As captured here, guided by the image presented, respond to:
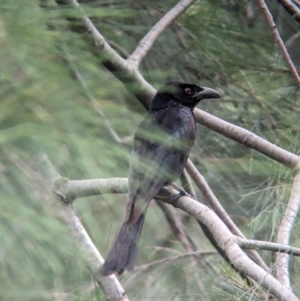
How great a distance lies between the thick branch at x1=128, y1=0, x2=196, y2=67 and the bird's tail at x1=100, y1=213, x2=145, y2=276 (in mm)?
550

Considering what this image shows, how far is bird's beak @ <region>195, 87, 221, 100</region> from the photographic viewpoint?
8.49 feet

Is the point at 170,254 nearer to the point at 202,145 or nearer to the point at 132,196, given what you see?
the point at 202,145

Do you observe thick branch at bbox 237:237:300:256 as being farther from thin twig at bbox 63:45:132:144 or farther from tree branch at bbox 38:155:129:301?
thin twig at bbox 63:45:132:144

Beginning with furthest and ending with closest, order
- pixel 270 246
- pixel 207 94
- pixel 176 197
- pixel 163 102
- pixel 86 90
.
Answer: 1. pixel 163 102
2. pixel 207 94
3. pixel 176 197
4. pixel 270 246
5. pixel 86 90

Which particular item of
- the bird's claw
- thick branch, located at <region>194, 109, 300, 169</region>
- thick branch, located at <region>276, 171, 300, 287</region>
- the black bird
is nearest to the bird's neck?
the black bird

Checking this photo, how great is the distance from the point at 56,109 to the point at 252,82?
67.0 inches

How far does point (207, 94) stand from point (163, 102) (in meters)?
0.29

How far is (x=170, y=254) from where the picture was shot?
308 cm

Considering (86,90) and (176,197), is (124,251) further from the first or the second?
(86,90)

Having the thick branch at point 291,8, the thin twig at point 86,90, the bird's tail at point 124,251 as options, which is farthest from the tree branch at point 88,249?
the thick branch at point 291,8

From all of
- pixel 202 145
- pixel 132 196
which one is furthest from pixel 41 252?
pixel 202 145

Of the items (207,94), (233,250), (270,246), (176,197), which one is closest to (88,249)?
(233,250)

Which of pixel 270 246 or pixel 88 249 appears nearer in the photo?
pixel 270 246

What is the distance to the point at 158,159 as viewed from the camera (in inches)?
47.8
